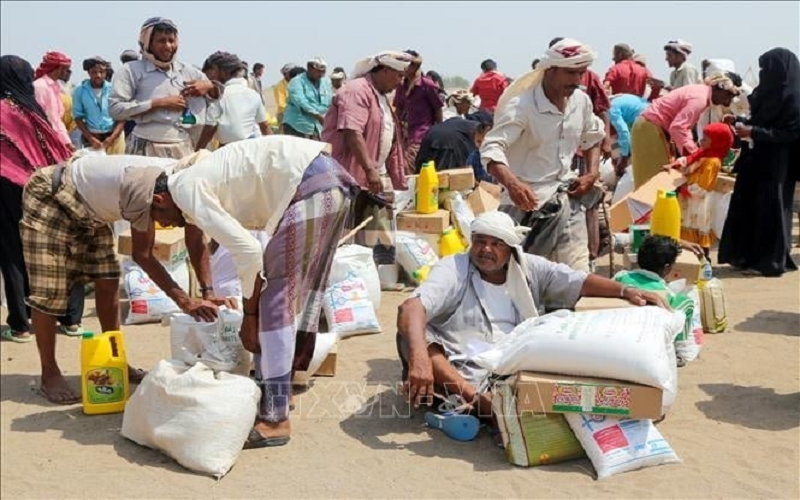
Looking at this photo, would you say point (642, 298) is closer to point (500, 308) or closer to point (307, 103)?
point (500, 308)

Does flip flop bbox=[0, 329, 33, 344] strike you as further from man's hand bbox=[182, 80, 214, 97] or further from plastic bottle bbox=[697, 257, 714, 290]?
plastic bottle bbox=[697, 257, 714, 290]

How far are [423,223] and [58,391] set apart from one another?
2996mm

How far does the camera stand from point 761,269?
718 cm

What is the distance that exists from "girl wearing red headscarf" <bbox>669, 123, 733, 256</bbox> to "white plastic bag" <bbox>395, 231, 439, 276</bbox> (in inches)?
85.7

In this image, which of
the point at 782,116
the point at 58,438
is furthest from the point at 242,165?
the point at 782,116

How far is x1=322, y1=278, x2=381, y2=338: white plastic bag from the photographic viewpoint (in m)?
5.55

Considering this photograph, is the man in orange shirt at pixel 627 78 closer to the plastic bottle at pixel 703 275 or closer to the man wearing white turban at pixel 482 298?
the plastic bottle at pixel 703 275

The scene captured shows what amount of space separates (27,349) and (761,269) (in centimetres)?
535

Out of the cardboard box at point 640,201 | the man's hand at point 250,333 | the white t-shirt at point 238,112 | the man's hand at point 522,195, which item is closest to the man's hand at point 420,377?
the man's hand at point 250,333

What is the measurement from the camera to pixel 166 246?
5.77 m

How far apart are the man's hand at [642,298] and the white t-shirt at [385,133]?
8.54ft

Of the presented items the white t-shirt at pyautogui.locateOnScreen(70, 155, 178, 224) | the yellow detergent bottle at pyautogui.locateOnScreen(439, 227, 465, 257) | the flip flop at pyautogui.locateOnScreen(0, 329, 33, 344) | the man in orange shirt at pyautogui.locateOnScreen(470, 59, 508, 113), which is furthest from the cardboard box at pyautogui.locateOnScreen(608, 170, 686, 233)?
the man in orange shirt at pyautogui.locateOnScreen(470, 59, 508, 113)

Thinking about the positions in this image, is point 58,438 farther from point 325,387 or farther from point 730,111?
point 730,111

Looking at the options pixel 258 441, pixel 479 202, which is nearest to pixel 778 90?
pixel 479 202
